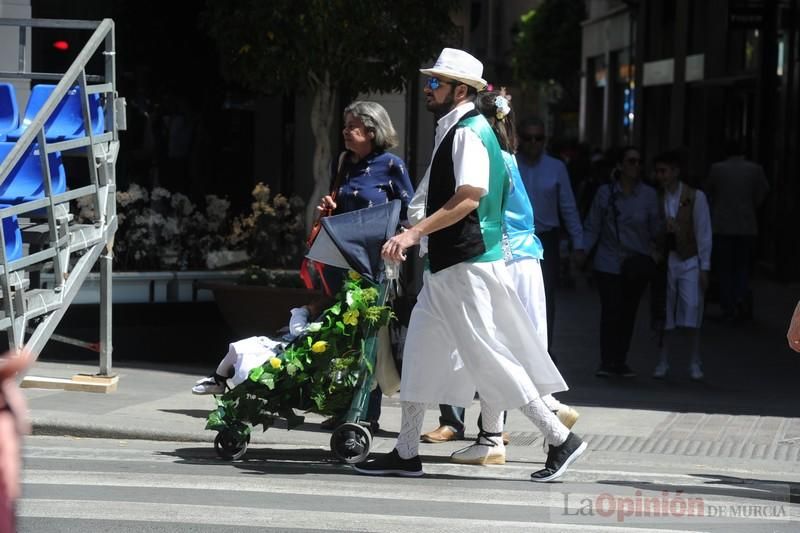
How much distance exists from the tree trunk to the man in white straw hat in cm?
473

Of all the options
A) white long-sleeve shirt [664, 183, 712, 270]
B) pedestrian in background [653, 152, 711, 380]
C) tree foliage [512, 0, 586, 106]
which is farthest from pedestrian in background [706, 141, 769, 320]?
tree foliage [512, 0, 586, 106]

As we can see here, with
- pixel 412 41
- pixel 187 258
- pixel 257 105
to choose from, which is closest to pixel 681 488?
pixel 412 41

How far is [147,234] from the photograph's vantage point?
1190 centimetres

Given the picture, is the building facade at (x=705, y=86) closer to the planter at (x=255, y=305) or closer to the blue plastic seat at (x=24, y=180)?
the planter at (x=255, y=305)

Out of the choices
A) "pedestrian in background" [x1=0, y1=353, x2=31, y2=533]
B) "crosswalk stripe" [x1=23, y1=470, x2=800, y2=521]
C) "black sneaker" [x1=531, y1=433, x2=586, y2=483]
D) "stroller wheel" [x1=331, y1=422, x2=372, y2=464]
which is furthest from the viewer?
"stroller wheel" [x1=331, y1=422, x2=372, y2=464]

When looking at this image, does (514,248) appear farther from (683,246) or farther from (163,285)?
(163,285)

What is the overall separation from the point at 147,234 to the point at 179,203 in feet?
1.66

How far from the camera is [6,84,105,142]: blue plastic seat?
28.5ft

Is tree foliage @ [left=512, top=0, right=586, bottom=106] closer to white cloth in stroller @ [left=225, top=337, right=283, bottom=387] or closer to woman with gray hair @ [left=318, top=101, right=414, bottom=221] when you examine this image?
woman with gray hair @ [left=318, top=101, right=414, bottom=221]

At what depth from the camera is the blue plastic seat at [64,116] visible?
8.67 m

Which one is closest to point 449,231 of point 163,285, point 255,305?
point 255,305

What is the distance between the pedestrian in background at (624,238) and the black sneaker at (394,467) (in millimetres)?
4032

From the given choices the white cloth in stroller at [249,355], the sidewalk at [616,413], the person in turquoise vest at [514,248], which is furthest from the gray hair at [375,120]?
the sidewalk at [616,413]

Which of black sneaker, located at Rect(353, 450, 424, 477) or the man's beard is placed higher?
the man's beard
